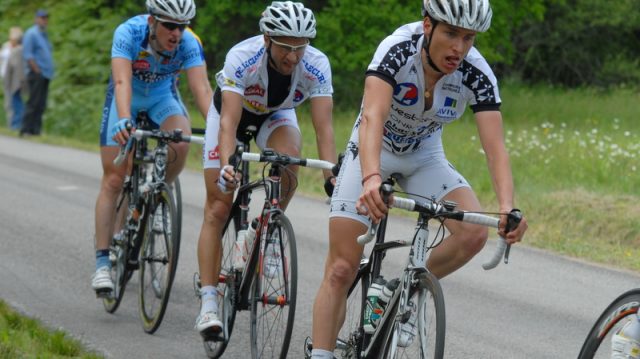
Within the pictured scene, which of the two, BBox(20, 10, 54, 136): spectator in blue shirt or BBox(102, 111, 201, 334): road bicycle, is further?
BBox(20, 10, 54, 136): spectator in blue shirt

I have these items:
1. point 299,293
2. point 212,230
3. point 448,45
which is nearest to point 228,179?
point 212,230

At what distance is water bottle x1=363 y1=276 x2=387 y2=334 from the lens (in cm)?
529

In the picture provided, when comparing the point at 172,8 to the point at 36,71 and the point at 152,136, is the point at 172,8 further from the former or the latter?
the point at 36,71

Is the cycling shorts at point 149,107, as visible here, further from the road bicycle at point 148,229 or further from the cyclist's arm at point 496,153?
the cyclist's arm at point 496,153

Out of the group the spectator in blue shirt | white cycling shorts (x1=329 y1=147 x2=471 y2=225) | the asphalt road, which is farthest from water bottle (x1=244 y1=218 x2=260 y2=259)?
the spectator in blue shirt

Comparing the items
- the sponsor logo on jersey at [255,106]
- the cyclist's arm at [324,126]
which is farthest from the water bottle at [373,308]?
the sponsor logo on jersey at [255,106]

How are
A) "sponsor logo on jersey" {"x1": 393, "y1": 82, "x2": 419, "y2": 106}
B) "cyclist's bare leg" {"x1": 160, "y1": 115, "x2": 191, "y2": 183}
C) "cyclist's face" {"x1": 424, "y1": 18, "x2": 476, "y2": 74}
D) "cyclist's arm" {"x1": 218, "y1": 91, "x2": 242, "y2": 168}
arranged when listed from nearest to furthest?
"cyclist's face" {"x1": 424, "y1": 18, "x2": 476, "y2": 74} < "sponsor logo on jersey" {"x1": 393, "y1": 82, "x2": 419, "y2": 106} < "cyclist's arm" {"x1": 218, "y1": 91, "x2": 242, "y2": 168} < "cyclist's bare leg" {"x1": 160, "y1": 115, "x2": 191, "y2": 183}

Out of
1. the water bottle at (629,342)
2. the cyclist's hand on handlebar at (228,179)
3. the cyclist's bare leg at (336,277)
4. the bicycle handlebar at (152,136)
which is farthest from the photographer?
the bicycle handlebar at (152,136)

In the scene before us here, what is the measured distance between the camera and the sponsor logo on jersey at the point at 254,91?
264 inches

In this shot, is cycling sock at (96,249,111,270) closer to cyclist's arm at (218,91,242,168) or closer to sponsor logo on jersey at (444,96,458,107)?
cyclist's arm at (218,91,242,168)

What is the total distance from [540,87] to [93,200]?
22.8 metres

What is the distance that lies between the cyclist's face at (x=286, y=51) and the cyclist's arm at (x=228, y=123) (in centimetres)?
29

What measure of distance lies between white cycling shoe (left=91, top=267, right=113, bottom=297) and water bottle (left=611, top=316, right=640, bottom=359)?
164 inches

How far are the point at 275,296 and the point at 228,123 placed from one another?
3.17 ft
